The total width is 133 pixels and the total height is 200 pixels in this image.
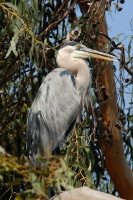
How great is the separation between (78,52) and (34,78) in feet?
1.10

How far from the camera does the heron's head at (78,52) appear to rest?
4000 millimetres

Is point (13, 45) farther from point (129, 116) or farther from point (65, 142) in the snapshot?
point (129, 116)

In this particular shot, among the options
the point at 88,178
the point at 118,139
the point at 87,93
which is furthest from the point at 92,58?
the point at 88,178

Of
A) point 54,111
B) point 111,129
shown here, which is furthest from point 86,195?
point 54,111

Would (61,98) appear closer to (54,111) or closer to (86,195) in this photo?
(54,111)

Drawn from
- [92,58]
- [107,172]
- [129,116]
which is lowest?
[107,172]

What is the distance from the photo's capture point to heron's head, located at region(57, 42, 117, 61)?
13.1 ft

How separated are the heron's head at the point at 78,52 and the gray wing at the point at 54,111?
12cm

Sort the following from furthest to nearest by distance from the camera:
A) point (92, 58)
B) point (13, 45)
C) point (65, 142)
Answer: point (92, 58)
point (65, 142)
point (13, 45)

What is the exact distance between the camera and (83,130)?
13.0ft

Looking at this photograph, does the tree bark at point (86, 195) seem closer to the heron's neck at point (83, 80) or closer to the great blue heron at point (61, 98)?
the great blue heron at point (61, 98)

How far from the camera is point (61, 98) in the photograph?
13.9 ft

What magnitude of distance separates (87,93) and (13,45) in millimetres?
964

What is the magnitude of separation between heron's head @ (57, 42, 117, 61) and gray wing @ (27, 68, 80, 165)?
12 cm
